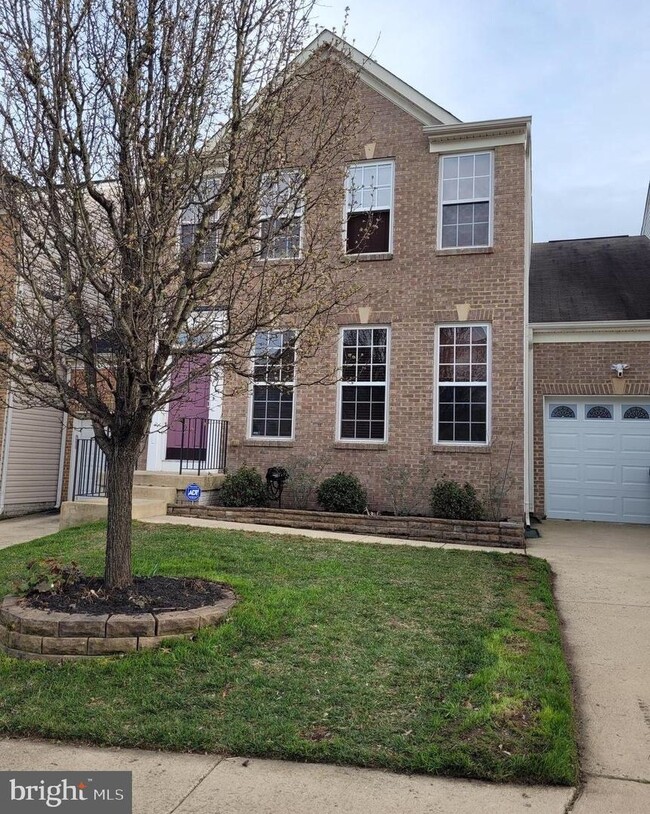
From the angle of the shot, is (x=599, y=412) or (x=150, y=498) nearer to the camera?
(x=150, y=498)

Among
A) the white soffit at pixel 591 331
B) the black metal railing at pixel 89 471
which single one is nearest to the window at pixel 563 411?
the white soffit at pixel 591 331

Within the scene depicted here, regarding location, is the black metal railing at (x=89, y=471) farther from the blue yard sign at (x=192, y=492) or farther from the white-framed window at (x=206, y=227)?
the white-framed window at (x=206, y=227)

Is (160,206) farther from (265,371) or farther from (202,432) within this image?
(202,432)

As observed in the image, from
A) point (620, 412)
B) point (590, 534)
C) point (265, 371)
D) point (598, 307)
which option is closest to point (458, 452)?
point (590, 534)

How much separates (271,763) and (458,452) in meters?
7.79

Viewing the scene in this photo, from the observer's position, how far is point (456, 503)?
9531mm

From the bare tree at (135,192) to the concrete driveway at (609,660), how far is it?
2.92 metres

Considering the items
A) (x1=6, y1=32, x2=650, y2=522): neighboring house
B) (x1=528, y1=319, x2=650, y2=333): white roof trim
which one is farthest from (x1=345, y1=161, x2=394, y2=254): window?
(x1=528, y1=319, x2=650, y2=333): white roof trim

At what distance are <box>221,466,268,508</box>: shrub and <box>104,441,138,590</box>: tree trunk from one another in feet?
18.6

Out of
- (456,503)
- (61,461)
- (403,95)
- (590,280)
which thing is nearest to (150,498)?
(61,461)

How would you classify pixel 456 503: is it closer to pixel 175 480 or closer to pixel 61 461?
pixel 175 480

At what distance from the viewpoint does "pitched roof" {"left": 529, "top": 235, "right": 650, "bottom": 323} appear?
12352mm

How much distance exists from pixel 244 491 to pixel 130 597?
595cm

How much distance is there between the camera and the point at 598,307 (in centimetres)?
1246
